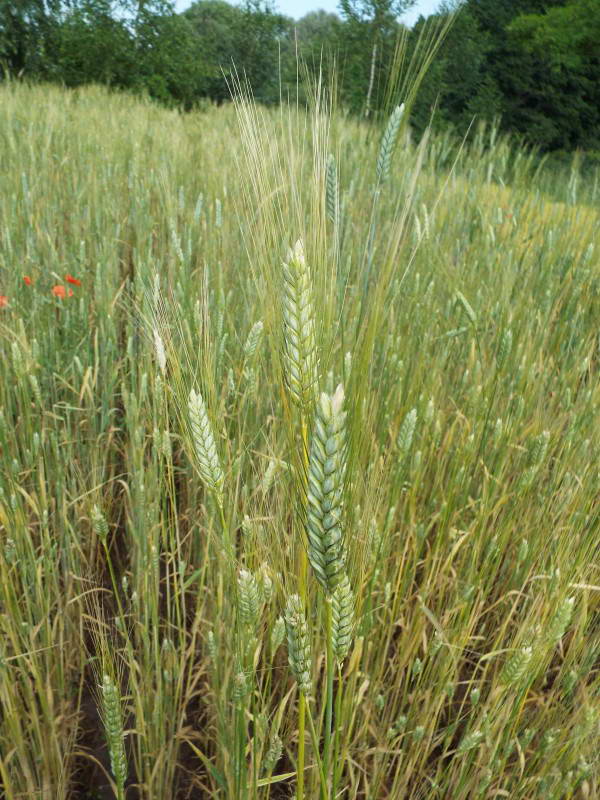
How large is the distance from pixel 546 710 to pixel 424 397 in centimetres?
57

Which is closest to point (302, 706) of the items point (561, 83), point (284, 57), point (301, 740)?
point (301, 740)

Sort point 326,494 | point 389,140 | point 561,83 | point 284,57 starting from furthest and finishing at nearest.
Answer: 1. point 561,83
2. point 284,57
3. point 389,140
4. point 326,494

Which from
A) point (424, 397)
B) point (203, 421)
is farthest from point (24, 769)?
point (424, 397)

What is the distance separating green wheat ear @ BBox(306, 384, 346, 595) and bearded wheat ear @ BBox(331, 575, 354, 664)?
2.1 inches

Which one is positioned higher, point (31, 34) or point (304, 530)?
point (31, 34)

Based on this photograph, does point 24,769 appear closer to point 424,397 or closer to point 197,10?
point 424,397

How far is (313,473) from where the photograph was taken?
508 millimetres

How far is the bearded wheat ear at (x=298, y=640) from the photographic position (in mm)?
581

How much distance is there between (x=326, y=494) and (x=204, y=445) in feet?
0.56

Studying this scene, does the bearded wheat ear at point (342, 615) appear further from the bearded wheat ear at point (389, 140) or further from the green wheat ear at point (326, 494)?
the bearded wheat ear at point (389, 140)

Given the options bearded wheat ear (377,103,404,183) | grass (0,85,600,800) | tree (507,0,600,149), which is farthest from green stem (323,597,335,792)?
tree (507,0,600,149)

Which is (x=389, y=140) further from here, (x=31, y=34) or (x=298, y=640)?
(x=31, y=34)

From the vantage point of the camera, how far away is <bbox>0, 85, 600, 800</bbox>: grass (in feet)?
2.23

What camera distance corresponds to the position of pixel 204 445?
24.6 inches
